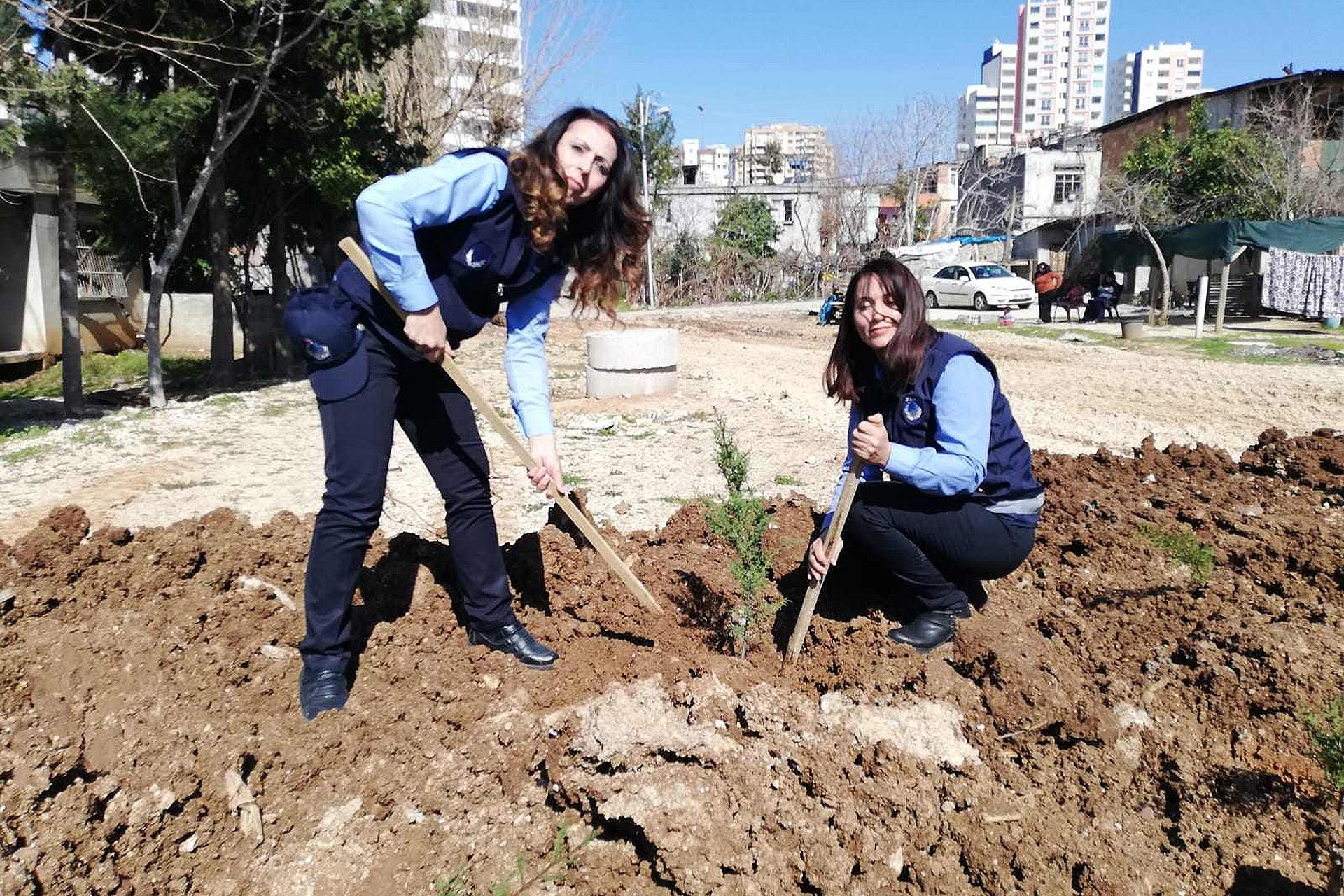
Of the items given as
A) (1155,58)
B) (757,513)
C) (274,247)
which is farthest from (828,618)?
(1155,58)

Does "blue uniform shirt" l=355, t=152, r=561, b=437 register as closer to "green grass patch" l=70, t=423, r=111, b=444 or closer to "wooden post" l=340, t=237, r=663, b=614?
"wooden post" l=340, t=237, r=663, b=614

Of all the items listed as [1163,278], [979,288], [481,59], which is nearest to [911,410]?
[481,59]

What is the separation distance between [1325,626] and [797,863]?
2257 millimetres

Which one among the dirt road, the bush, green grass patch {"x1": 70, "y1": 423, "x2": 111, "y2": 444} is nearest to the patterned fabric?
the dirt road

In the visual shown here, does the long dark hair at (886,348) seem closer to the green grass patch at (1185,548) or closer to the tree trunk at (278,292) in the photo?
the green grass patch at (1185,548)

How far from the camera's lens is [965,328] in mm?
18797

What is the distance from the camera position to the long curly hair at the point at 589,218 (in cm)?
256

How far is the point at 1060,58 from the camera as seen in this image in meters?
160

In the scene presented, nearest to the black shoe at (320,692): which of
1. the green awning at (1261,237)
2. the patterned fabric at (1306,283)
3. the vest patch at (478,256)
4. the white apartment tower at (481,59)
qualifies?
the vest patch at (478,256)

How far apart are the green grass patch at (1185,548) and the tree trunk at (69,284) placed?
8972mm

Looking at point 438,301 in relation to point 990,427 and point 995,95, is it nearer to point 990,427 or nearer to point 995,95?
point 990,427

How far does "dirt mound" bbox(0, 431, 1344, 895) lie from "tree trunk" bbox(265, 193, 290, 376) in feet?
30.6

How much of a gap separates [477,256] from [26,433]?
779 centimetres

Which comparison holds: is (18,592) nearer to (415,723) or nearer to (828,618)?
(415,723)
